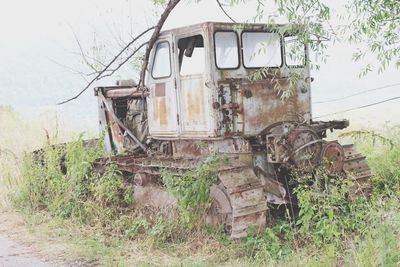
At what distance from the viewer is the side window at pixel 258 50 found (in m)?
8.08

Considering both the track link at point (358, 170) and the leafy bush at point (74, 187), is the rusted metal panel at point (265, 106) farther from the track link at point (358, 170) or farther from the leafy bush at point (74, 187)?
the leafy bush at point (74, 187)

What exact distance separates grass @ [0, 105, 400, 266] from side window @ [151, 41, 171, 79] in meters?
1.67

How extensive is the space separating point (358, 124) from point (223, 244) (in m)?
9.51

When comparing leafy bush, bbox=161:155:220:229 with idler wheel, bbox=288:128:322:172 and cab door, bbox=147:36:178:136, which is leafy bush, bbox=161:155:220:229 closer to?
idler wheel, bbox=288:128:322:172

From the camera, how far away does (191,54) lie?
8.09 m

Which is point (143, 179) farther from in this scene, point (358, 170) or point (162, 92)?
point (358, 170)

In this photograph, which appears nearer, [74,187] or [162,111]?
[162,111]

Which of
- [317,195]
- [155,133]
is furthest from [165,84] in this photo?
[317,195]

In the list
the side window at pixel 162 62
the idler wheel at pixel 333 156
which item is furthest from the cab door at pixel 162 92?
the idler wheel at pixel 333 156

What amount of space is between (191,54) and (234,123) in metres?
1.24

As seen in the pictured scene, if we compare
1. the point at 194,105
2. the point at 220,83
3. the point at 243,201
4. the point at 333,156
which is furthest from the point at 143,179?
the point at 333,156

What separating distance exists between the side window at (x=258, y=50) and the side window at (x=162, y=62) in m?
1.12

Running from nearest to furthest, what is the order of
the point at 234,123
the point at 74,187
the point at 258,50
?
the point at 234,123
the point at 258,50
the point at 74,187

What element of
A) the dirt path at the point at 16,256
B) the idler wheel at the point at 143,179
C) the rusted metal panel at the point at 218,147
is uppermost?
the rusted metal panel at the point at 218,147
